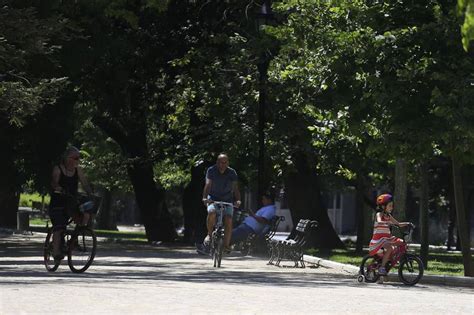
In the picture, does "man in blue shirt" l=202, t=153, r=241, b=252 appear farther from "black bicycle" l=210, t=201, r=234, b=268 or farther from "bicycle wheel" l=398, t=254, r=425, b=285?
"bicycle wheel" l=398, t=254, r=425, b=285

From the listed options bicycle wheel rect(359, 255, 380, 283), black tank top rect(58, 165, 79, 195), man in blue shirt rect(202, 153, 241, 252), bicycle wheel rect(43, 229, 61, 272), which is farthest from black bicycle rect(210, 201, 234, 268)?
black tank top rect(58, 165, 79, 195)

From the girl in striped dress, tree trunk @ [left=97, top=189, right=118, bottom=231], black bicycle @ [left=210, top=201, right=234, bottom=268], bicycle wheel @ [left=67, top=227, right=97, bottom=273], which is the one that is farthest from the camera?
tree trunk @ [left=97, top=189, right=118, bottom=231]

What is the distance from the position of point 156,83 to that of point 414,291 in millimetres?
18136

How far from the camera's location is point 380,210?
18578 mm

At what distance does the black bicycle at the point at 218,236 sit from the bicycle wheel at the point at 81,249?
3.45 metres

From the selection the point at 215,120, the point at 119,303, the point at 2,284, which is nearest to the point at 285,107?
the point at 215,120

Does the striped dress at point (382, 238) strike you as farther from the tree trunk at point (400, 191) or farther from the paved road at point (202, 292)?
the tree trunk at point (400, 191)

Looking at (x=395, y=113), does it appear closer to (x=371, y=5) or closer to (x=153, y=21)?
(x=371, y=5)

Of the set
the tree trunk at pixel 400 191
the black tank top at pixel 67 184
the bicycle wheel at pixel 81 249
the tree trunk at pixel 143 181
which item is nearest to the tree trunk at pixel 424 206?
the tree trunk at pixel 400 191

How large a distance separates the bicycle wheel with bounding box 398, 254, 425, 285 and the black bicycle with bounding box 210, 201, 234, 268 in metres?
3.24

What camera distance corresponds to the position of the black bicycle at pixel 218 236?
20.2 meters

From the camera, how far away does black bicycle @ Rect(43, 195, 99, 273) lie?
16.8m

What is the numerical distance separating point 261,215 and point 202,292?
12.2m

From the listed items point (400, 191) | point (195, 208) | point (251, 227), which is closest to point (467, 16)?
point (400, 191)
